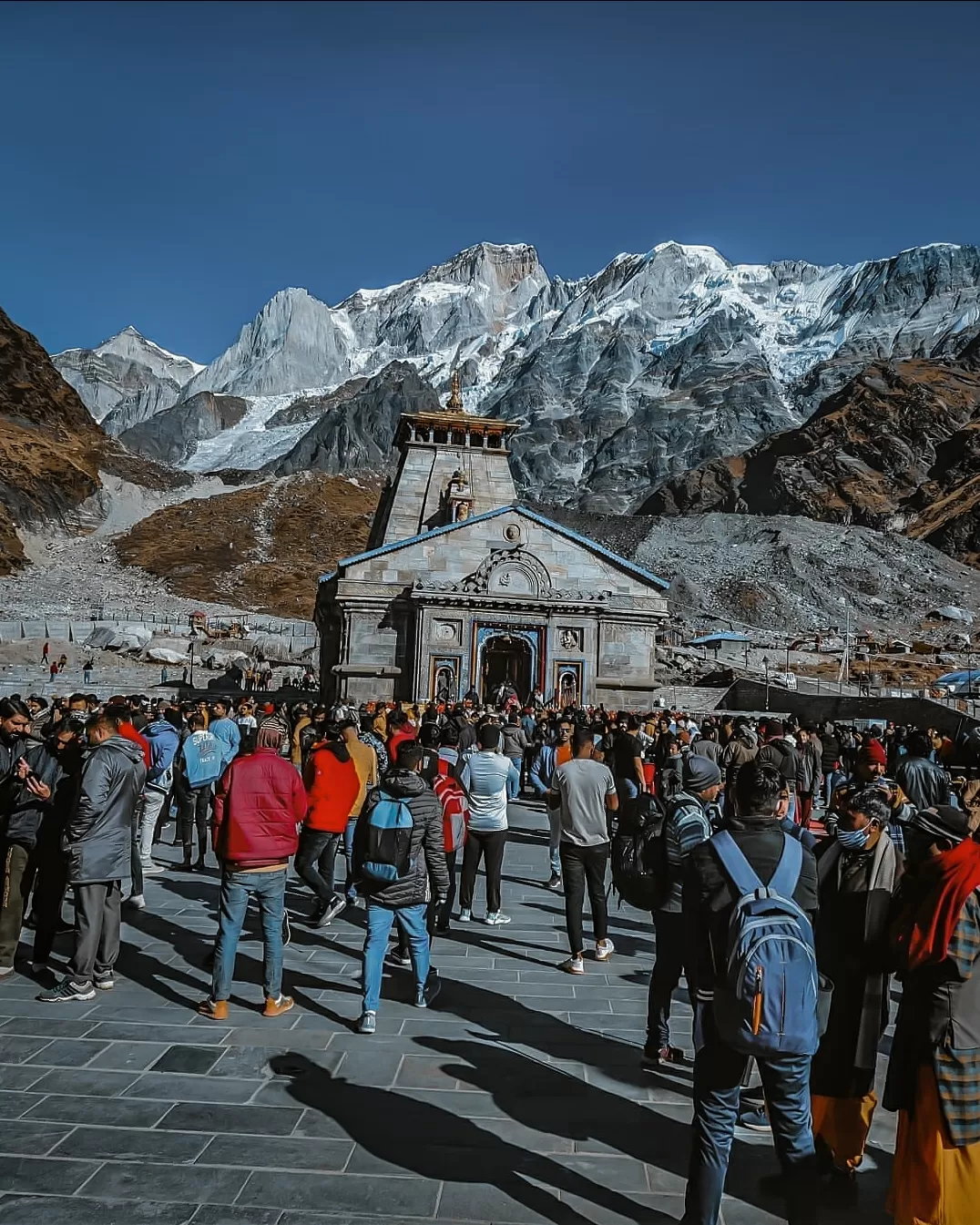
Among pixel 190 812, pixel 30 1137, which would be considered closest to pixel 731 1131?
pixel 30 1137

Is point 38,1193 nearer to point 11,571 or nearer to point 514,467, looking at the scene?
point 11,571

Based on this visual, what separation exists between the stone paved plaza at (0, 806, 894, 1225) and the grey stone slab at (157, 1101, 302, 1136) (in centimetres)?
1

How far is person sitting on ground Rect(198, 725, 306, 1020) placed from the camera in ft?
21.6

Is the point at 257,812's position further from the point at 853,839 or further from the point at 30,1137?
the point at 853,839

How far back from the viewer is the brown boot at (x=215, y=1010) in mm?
6477

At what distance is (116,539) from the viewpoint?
4306 inches

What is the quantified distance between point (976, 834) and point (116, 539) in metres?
115

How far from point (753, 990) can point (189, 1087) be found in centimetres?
339

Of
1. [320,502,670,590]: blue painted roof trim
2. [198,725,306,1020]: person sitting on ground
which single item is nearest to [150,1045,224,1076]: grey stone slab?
[198,725,306,1020]: person sitting on ground

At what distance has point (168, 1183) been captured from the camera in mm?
4336

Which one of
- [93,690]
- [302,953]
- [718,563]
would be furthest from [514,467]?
[302,953]

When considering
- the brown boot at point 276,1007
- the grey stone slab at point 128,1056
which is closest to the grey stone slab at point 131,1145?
the grey stone slab at point 128,1056

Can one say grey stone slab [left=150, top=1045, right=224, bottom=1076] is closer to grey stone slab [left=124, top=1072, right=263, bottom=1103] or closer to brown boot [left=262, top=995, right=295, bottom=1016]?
grey stone slab [left=124, top=1072, right=263, bottom=1103]

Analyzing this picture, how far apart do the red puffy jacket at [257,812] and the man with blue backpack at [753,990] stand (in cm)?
351
